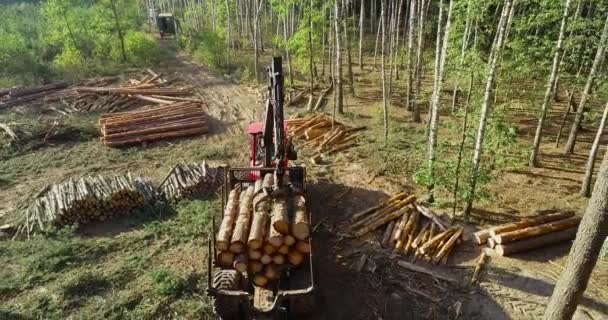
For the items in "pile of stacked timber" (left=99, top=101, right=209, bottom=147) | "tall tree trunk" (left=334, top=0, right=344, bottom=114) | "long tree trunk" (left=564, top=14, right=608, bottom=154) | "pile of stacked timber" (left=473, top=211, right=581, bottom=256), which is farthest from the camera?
"tall tree trunk" (left=334, top=0, right=344, bottom=114)

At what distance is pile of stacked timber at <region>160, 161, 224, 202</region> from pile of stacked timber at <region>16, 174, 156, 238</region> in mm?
529

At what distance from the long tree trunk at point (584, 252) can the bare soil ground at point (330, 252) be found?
188 cm

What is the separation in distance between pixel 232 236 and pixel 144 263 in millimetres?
3853

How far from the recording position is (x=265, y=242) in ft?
23.5

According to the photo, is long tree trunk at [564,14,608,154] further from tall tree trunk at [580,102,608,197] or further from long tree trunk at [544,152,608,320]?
long tree trunk at [544,152,608,320]

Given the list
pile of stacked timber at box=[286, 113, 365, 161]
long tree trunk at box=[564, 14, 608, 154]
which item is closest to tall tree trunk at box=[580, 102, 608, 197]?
long tree trunk at box=[564, 14, 608, 154]

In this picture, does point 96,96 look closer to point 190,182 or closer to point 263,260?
point 190,182

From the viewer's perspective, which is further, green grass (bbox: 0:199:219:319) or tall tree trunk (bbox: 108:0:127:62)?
tall tree trunk (bbox: 108:0:127:62)

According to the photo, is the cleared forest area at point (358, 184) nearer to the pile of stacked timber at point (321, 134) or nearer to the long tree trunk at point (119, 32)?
the pile of stacked timber at point (321, 134)

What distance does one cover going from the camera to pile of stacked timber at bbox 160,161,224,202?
41.7 ft

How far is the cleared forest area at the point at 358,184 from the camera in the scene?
28.8 ft

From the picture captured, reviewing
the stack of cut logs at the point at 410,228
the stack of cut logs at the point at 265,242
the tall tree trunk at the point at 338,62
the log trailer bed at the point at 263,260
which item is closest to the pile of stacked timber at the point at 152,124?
the tall tree trunk at the point at 338,62

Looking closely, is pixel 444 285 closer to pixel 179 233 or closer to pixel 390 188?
pixel 390 188

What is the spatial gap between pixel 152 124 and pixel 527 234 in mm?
14426
